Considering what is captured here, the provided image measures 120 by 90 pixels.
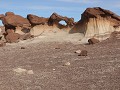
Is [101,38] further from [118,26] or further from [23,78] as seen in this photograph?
[23,78]

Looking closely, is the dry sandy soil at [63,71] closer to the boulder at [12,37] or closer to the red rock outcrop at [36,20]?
the boulder at [12,37]

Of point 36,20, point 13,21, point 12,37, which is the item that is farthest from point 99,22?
point 13,21

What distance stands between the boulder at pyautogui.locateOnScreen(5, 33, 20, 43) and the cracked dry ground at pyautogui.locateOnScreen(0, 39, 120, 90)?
40.5 feet

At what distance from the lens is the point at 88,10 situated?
35.9 metres

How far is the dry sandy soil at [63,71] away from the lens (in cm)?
1415

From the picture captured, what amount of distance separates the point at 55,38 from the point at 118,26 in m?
6.48

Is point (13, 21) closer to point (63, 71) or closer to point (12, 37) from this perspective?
point (12, 37)

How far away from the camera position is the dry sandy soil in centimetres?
1415

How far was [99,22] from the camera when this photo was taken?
36.5m

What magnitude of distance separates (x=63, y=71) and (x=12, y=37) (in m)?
22.2

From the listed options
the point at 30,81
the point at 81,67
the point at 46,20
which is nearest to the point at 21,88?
the point at 30,81

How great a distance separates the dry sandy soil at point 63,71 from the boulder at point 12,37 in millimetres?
12627

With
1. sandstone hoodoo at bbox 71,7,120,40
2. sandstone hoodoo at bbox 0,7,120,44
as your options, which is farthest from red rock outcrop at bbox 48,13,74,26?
sandstone hoodoo at bbox 71,7,120,40

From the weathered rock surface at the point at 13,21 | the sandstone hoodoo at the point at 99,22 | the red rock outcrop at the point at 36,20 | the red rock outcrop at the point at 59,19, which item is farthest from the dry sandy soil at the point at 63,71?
the weathered rock surface at the point at 13,21
